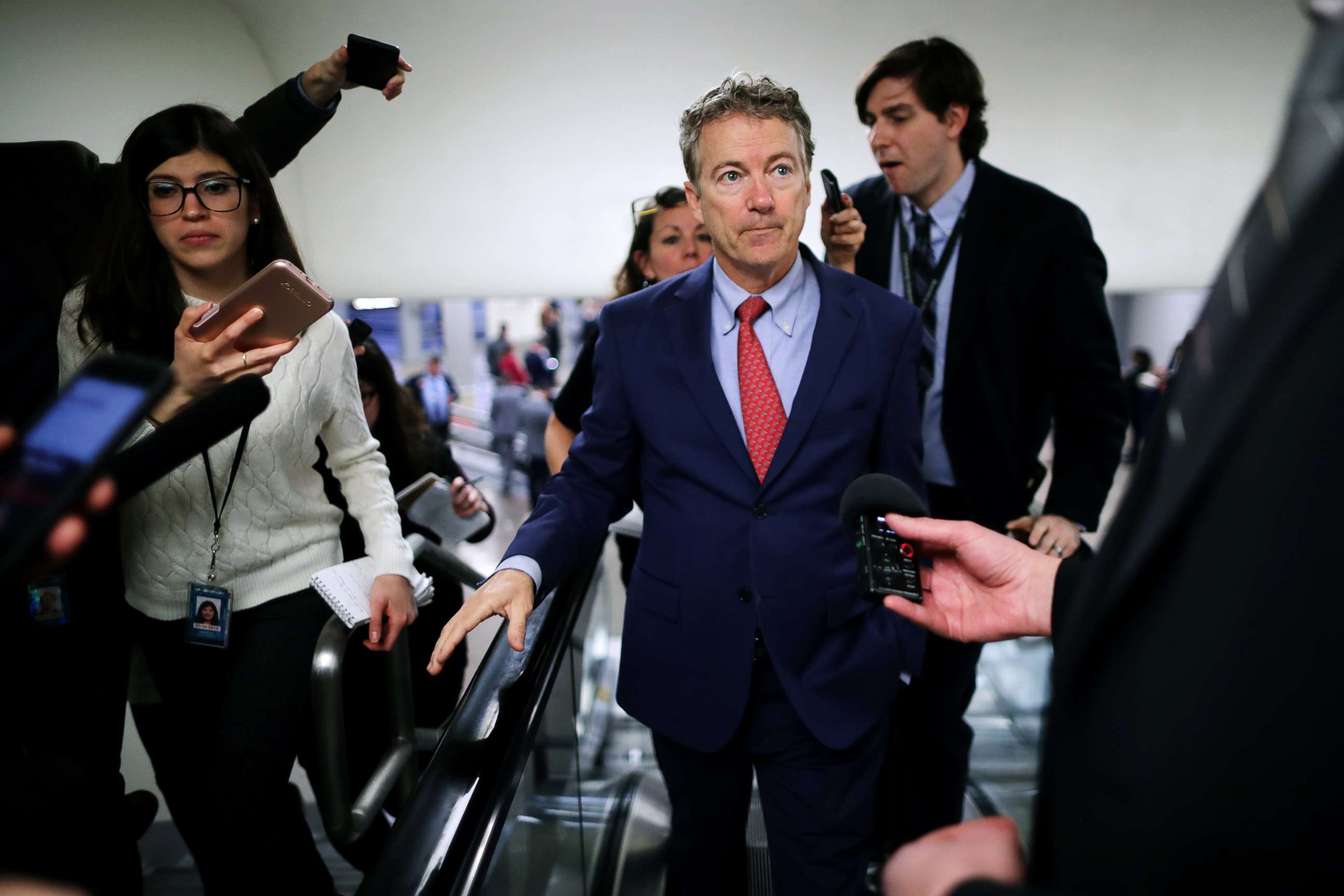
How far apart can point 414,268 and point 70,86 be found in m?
0.91

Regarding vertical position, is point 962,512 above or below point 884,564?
below

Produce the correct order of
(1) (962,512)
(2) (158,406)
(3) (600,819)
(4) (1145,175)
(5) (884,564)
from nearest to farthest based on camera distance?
(5) (884,564) < (2) (158,406) < (1) (962,512) < (3) (600,819) < (4) (1145,175)

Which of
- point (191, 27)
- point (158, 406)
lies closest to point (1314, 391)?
point (158, 406)

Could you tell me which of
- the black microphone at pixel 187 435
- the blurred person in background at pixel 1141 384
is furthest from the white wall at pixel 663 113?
the blurred person in background at pixel 1141 384

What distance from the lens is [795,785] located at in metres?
1.86

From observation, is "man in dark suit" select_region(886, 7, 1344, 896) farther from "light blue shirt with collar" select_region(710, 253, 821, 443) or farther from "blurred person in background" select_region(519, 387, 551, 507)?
"blurred person in background" select_region(519, 387, 551, 507)

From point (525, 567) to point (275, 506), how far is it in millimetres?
607

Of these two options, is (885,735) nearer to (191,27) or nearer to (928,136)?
(928,136)

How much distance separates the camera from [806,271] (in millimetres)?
1935

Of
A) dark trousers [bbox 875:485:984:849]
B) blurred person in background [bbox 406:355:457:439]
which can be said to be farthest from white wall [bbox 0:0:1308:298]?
dark trousers [bbox 875:485:984:849]

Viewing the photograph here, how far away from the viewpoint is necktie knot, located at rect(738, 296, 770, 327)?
1853 mm

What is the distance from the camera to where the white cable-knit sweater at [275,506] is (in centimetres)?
170

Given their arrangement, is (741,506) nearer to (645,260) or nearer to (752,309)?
(752,309)

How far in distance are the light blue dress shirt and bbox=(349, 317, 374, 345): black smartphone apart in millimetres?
870
